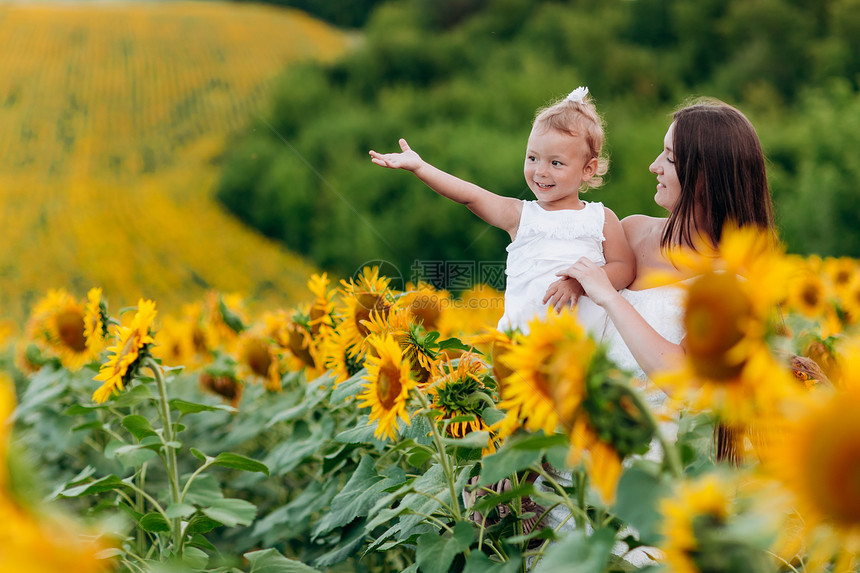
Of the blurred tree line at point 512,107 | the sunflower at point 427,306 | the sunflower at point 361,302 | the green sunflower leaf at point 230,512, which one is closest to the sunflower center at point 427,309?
the sunflower at point 427,306

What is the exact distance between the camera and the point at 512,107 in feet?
54.5

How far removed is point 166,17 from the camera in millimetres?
24703

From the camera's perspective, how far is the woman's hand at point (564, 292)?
1.47 meters

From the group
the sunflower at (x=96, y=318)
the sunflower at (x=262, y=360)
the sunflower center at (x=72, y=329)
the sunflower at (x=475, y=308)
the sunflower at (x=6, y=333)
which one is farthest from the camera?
the sunflower at (x=6, y=333)

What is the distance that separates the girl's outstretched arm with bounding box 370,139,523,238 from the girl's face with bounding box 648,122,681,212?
0.31 m

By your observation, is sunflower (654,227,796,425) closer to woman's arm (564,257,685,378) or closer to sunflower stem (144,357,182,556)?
woman's arm (564,257,685,378)

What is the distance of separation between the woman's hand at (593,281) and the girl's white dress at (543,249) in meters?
0.20

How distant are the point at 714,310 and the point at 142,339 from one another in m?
1.13

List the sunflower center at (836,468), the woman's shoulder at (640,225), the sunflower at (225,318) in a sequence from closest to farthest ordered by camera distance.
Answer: the sunflower center at (836,468) → the woman's shoulder at (640,225) → the sunflower at (225,318)

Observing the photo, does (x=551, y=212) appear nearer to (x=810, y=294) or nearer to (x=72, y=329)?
(x=72, y=329)

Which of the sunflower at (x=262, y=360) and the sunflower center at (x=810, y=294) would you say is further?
the sunflower center at (x=810, y=294)

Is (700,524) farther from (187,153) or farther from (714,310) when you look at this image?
(187,153)

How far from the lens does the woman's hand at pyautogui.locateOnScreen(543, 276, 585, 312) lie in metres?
1.47

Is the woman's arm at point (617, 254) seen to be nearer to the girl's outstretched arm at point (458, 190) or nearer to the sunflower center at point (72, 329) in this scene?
the girl's outstretched arm at point (458, 190)
